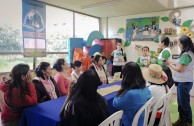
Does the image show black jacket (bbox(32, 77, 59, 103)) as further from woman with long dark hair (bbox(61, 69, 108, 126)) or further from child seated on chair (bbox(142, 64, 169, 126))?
child seated on chair (bbox(142, 64, 169, 126))

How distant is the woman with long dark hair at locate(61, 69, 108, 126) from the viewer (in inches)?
48.3

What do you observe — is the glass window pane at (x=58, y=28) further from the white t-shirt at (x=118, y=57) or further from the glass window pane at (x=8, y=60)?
the white t-shirt at (x=118, y=57)

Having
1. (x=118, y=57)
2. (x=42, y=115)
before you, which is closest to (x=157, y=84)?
(x=42, y=115)

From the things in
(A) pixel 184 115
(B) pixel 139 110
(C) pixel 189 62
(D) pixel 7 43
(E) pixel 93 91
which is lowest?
(A) pixel 184 115

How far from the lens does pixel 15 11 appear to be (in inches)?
156

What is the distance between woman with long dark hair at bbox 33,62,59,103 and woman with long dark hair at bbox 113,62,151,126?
945mm

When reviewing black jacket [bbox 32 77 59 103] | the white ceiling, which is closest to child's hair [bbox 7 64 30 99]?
black jacket [bbox 32 77 59 103]

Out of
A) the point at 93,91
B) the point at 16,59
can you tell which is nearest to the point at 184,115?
the point at 93,91

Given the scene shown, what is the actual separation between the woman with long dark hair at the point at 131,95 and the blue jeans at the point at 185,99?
3.96 feet

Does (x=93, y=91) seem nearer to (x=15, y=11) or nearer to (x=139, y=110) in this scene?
(x=139, y=110)

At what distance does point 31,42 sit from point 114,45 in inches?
103

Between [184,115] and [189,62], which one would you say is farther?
[184,115]

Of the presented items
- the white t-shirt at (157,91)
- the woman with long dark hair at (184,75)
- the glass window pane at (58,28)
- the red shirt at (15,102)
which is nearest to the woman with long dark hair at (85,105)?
the red shirt at (15,102)

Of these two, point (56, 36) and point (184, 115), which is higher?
point (56, 36)
